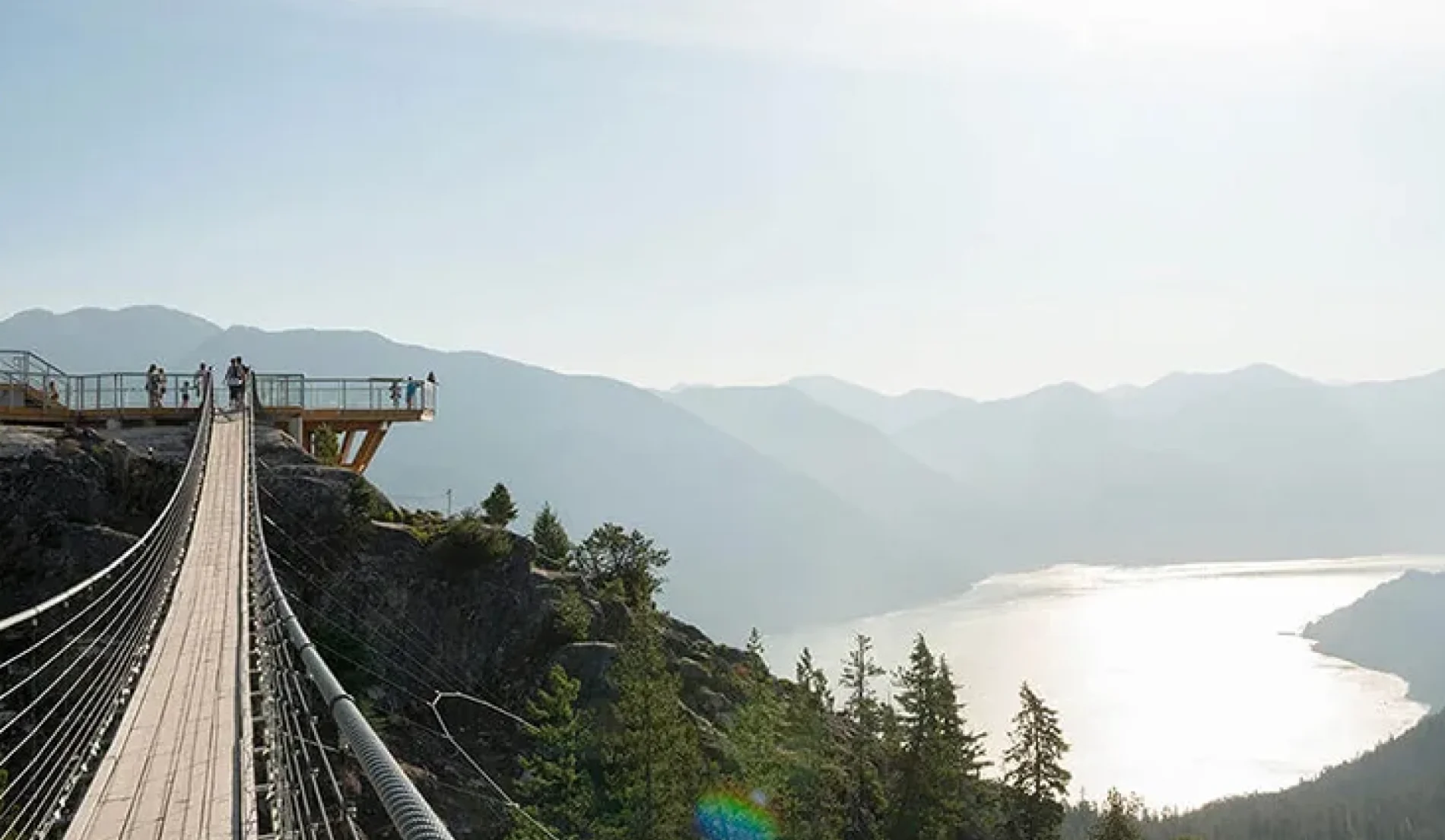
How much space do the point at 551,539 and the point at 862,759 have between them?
46.1 ft

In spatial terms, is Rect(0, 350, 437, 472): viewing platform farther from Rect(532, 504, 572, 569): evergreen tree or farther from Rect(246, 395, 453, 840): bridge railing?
Rect(246, 395, 453, 840): bridge railing

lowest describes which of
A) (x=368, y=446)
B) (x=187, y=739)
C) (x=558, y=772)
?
(x=558, y=772)

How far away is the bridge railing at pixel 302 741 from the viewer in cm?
351

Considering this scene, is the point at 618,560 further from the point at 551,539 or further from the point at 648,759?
the point at 648,759

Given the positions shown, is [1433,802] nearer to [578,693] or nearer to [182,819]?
[578,693]

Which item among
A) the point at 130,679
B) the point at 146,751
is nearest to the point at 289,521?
the point at 130,679

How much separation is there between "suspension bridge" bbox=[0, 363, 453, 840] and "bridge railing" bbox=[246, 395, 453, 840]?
0.02 m

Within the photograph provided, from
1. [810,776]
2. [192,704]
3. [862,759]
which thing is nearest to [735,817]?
[810,776]

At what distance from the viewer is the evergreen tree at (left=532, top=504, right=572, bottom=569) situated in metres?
36.7

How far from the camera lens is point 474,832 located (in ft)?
74.3

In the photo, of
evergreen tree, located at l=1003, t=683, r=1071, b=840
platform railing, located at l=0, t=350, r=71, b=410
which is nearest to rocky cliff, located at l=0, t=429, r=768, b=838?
platform railing, located at l=0, t=350, r=71, b=410

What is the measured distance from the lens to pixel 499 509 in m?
32.4

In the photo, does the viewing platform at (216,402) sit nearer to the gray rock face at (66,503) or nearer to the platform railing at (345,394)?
the platform railing at (345,394)

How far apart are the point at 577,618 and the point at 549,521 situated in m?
12.9
